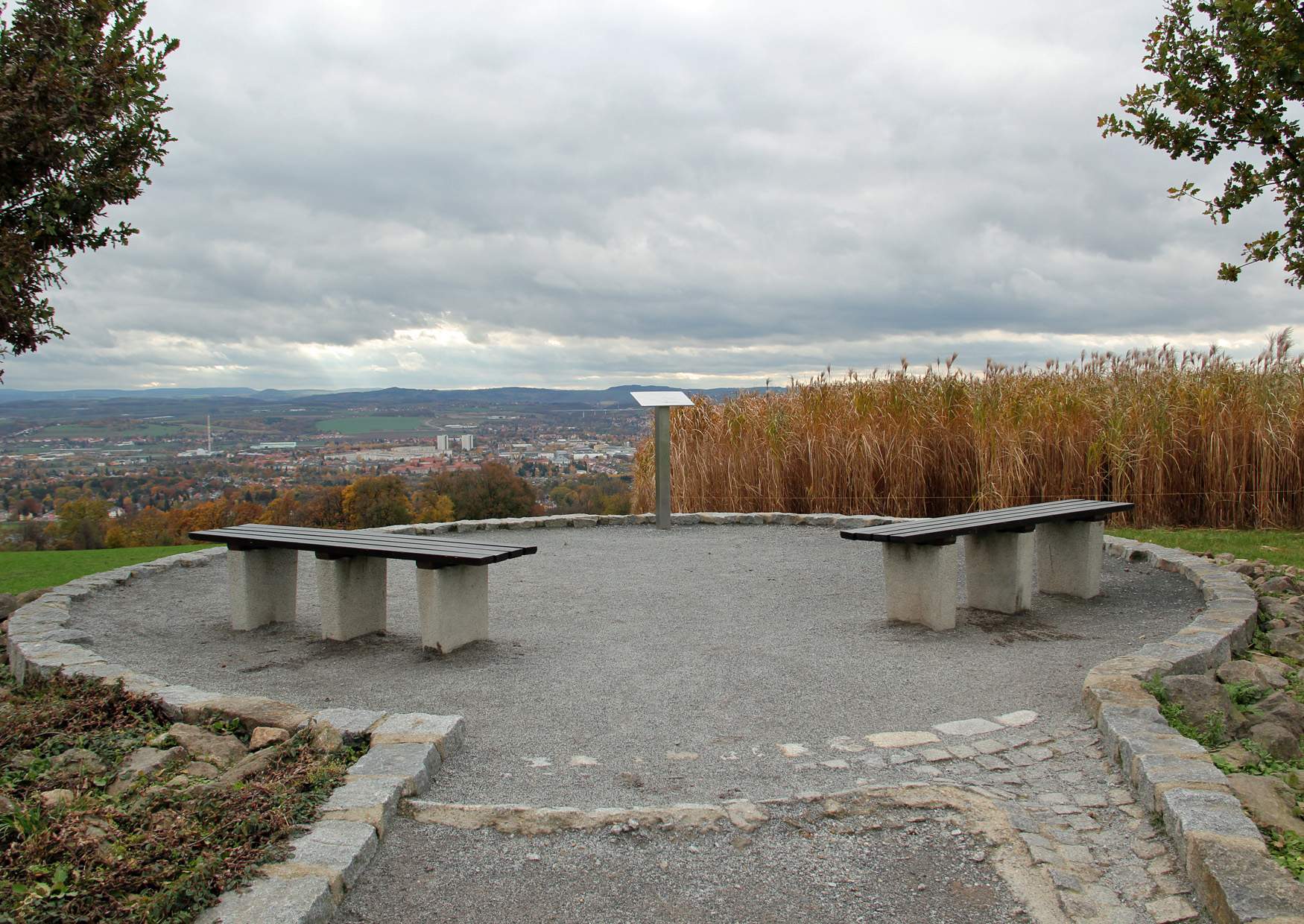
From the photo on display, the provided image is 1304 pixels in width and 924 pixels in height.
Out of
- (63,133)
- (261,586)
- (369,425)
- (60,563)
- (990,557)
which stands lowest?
(60,563)

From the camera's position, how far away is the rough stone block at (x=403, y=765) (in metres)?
2.72

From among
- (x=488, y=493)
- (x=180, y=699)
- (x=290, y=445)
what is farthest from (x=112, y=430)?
(x=180, y=699)

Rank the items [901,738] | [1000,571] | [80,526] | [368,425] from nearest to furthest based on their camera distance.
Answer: [901,738], [1000,571], [80,526], [368,425]

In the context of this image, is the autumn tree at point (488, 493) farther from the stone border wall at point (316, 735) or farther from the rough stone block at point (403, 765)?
the rough stone block at point (403, 765)

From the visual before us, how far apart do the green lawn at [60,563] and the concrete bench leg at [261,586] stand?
2309mm

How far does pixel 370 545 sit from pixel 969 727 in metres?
2.95

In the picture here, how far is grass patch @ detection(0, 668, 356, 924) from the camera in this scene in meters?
2.00

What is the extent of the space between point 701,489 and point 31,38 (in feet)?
24.1

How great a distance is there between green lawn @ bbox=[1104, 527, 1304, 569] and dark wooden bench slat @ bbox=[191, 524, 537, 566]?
540 cm

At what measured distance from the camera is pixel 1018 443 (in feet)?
28.7

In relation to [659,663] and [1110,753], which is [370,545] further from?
[1110,753]

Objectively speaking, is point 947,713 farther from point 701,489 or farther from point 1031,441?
point 701,489

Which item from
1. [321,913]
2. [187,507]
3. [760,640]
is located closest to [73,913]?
[321,913]

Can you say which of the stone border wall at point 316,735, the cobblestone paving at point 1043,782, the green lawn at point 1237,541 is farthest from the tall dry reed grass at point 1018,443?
the stone border wall at point 316,735
